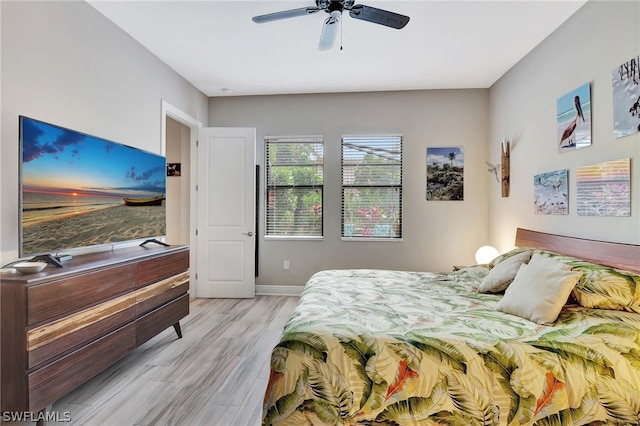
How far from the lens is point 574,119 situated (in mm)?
2539

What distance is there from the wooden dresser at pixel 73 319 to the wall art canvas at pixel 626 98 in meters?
3.50

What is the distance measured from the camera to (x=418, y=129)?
14.1ft

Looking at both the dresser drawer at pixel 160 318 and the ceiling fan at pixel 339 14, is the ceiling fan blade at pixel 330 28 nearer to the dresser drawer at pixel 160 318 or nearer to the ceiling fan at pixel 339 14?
the ceiling fan at pixel 339 14

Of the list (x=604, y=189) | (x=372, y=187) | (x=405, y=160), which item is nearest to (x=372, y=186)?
(x=372, y=187)

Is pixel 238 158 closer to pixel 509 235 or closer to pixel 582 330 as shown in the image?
pixel 509 235

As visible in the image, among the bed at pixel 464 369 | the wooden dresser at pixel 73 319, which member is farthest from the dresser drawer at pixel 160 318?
the bed at pixel 464 369

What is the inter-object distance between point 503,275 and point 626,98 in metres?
1.40

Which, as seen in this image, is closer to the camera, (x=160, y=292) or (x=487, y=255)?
(x=160, y=292)

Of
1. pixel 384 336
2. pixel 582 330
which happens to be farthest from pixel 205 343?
pixel 582 330

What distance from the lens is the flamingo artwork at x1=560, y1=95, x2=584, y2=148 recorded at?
2484mm

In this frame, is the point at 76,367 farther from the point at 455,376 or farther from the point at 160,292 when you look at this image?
the point at 455,376

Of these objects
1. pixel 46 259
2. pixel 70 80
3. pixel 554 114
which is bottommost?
pixel 46 259

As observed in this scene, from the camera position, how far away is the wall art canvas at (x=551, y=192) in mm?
2654

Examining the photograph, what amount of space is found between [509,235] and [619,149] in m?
1.68
